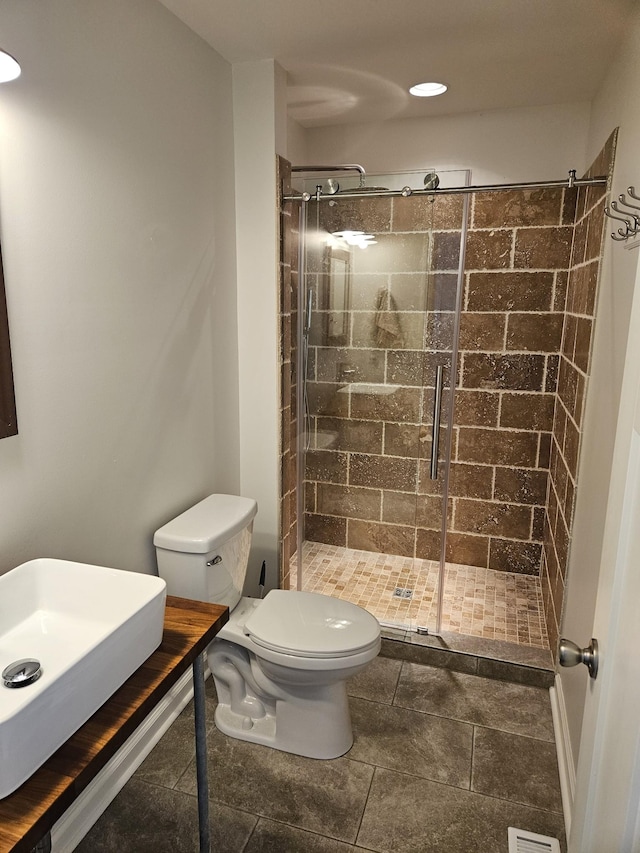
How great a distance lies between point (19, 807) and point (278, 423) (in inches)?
71.4

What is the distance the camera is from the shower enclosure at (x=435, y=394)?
2.57 meters

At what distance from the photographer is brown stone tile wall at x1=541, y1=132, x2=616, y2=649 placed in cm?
223

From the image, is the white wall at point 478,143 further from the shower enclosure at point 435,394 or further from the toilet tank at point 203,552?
the toilet tank at point 203,552

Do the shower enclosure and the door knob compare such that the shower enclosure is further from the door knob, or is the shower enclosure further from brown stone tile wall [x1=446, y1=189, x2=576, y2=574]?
the door knob

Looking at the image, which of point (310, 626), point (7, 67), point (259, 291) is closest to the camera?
point (7, 67)

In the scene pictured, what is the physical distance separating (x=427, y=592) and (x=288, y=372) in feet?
4.17

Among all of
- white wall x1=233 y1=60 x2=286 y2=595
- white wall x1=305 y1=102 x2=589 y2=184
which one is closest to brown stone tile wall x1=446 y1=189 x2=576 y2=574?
white wall x1=305 y1=102 x2=589 y2=184

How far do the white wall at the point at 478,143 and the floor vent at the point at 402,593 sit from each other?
2.10m

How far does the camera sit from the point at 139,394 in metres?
1.90

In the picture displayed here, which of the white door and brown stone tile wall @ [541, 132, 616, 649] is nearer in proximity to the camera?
the white door

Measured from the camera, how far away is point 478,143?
9.71 feet

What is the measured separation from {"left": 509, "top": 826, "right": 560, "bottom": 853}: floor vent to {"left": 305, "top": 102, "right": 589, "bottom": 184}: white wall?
107 inches

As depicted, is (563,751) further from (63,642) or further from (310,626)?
(63,642)

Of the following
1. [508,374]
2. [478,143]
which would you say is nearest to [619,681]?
[508,374]
